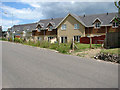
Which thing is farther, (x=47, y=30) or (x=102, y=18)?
(x=47, y=30)

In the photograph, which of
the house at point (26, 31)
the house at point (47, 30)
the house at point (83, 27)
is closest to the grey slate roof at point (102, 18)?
the house at point (83, 27)

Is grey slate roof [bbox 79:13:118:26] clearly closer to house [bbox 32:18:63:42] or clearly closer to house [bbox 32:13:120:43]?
house [bbox 32:13:120:43]

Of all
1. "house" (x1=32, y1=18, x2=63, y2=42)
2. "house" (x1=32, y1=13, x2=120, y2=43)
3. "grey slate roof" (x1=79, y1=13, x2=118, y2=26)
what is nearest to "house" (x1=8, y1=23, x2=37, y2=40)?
"house" (x1=32, y1=18, x2=63, y2=42)

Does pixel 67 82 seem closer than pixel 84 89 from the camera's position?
No

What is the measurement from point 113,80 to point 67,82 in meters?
2.18

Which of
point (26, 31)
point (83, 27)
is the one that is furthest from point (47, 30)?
point (26, 31)

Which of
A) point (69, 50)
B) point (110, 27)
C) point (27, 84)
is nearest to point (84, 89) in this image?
point (27, 84)

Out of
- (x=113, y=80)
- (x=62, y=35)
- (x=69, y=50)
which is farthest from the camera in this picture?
(x=62, y=35)

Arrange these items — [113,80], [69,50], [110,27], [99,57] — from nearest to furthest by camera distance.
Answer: [113,80]
[99,57]
[69,50]
[110,27]

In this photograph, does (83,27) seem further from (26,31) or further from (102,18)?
(26,31)

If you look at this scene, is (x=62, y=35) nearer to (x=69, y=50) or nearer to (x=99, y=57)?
(x=69, y=50)

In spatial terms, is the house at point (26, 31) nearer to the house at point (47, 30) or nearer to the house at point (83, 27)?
the house at point (47, 30)

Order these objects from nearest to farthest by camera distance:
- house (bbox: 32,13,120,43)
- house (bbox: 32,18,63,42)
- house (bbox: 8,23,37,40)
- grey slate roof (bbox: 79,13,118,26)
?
house (bbox: 32,13,120,43) < grey slate roof (bbox: 79,13,118,26) < house (bbox: 32,18,63,42) < house (bbox: 8,23,37,40)

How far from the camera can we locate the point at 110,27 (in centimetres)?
2794
